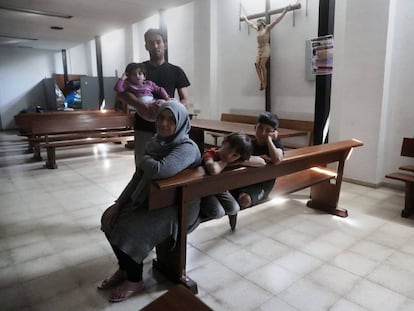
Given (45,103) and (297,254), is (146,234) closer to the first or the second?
(297,254)

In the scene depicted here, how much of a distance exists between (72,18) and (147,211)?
20.7ft

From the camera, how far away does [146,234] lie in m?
1.76

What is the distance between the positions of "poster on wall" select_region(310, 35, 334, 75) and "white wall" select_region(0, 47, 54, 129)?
930 centimetres

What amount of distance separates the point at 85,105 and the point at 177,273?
8427 mm

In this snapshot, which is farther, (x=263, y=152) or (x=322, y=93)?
(x=322, y=93)

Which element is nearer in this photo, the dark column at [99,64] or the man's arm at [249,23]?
the man's arm at [249,23]

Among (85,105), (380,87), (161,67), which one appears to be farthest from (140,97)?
(85,105)

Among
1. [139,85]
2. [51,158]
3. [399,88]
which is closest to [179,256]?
[139,85]

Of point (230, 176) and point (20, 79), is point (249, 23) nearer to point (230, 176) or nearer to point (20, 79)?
point (230, 176)

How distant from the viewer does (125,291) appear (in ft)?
6.05

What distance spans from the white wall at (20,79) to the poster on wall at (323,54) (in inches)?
366

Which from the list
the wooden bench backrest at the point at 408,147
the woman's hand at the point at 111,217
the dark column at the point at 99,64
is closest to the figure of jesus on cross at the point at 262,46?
the wooden bench backrest at the point at 408,147

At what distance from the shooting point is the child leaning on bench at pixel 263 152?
226 centimetres

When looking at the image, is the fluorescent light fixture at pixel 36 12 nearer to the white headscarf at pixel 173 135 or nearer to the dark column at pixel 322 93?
the dark column at pixel 322 93
